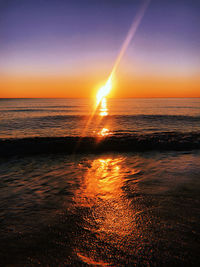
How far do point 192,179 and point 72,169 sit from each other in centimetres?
449

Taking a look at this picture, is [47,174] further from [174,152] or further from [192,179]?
[174,152]

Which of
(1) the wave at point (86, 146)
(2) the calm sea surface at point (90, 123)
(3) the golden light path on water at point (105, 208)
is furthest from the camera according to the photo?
(2) the calm sea surface at point (90, 123)

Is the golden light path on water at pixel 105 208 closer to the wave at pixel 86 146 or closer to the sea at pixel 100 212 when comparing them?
the sea at pixel 100 212

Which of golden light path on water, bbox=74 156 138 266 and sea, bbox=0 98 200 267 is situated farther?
golden light path on water, bbox=74 156 138 266

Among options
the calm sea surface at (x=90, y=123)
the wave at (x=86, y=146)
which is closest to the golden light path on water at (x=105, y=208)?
the wave at (x=86, y=146)

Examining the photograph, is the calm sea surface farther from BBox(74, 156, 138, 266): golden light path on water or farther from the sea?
BBox(74, 156, 138, 266): golden light path on water

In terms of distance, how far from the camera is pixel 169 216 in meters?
3.81

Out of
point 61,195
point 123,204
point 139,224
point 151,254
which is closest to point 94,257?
point 151,254

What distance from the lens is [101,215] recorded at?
12.9 ft

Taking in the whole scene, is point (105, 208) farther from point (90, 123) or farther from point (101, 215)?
point (90, 123)

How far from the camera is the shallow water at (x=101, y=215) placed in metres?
2.83

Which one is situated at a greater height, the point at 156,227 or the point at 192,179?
the point at 156,227

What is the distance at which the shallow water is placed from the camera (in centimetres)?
283

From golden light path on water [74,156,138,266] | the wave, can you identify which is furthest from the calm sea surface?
golden light path on water [74,156,138,266]
